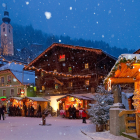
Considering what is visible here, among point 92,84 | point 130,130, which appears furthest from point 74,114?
point 130,130

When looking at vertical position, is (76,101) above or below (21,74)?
below

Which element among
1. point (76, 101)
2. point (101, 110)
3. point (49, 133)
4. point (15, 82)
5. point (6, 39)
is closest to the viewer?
point (49, 133)

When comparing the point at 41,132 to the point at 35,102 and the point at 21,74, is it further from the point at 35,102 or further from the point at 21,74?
the point at 21,74

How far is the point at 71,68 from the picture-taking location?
29.9 m

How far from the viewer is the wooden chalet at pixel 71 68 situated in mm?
27219

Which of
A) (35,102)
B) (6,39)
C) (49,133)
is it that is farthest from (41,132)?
(6,39)

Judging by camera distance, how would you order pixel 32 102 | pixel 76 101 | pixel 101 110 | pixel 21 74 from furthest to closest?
1. pixel 21 74
2. pixel 32 102
3. pixel 76 101
4. pixel 101 110

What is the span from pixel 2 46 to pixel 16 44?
1718 centimetres

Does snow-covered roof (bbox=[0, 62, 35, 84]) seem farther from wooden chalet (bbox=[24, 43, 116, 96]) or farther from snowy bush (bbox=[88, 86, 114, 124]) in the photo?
snowy bush (bbox=[88, 86, 114, 124])

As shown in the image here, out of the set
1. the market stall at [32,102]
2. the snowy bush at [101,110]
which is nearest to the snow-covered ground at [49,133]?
the snowy bush at [101,110]

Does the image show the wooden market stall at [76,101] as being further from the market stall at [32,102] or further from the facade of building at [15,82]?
the facade of building at [15,82]

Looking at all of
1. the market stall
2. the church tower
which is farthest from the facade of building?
the church tower

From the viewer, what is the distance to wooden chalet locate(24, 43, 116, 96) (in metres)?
27.2

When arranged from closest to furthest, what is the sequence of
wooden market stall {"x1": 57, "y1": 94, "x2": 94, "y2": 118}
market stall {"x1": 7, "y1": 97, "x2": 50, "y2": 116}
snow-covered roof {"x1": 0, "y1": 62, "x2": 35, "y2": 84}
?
wooden market stall {"x1": 57, "y1": 94, "x2": 94, "y2": 118} < market stall {"x1": 7, "y1": 97, "x2": 50, "y2": 116} < snow-covered roof {"x1": 0, "y1": 62, "x2": 35, "y2": 84}
